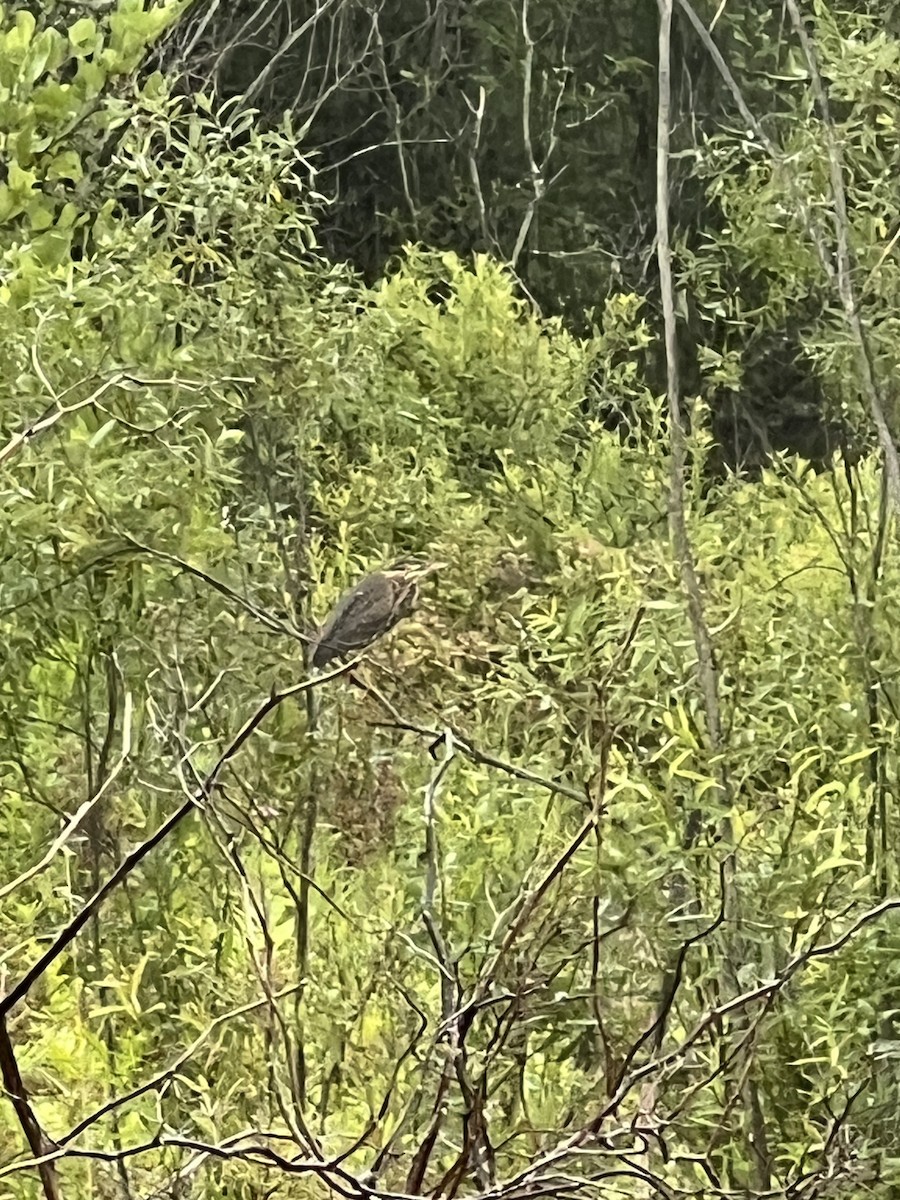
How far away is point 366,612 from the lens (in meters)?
1.32

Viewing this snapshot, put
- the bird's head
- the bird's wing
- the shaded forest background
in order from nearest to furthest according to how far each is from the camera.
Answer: the shaded forest background < the bird's wing < the bird's head

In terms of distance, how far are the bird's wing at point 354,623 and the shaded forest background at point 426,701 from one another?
0.04m

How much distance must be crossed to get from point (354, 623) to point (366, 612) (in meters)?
0.02

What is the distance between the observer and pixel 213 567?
1.36 meters

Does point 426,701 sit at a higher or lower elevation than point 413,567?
lower

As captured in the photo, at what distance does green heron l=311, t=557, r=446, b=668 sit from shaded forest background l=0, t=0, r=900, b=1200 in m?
0.04

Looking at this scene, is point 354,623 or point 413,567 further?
point 413,567

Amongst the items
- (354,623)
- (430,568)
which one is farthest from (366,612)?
(430,568)

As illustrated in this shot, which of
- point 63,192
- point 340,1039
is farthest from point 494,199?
point 340,1039

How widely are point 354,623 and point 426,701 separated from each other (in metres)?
0.12

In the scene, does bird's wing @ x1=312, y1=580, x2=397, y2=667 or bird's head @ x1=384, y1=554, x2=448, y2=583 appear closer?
bird's wing @ x1=312, y1=580, x2=397, y2=667

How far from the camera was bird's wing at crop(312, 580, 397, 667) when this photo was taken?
128 centimetres

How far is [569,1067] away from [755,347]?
127 centimetres

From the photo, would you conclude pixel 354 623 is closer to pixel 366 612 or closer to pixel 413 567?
pixel 366 612
